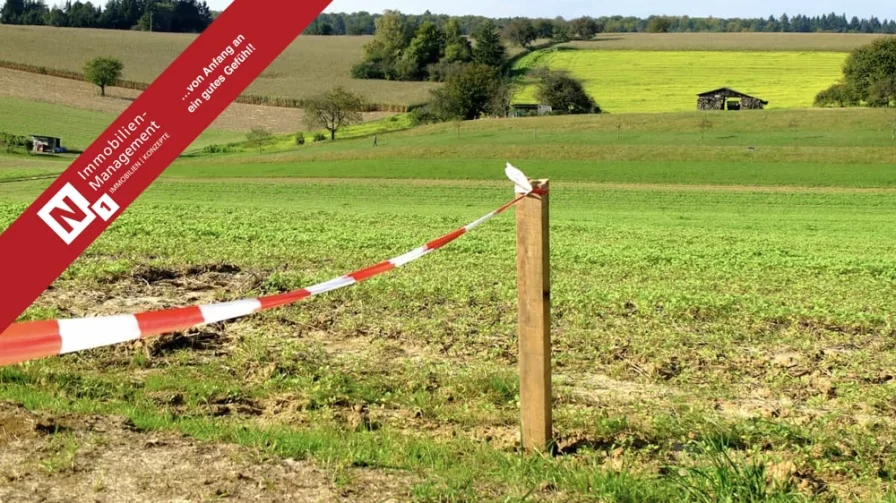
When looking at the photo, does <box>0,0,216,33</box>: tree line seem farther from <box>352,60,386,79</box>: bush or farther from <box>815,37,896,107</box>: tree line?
<box>815,37,896,107</box>: tree line

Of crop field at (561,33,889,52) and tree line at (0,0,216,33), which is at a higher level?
tree line at (0,0,216,33)

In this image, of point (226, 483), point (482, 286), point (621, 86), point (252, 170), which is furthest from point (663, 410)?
point (621, 86)

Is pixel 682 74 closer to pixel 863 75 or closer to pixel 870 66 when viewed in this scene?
pixel 863 75

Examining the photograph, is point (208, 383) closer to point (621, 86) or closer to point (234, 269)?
point (234, 269)

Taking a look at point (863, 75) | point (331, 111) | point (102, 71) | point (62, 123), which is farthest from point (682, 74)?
point (62, 123)

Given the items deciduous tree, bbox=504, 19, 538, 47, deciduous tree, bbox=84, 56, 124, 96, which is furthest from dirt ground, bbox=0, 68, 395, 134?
deciduous tree, bbox=504, 19, 538, 47

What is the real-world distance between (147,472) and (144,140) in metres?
2.24

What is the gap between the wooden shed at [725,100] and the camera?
322 ft

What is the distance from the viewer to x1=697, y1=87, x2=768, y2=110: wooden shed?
98125 mm

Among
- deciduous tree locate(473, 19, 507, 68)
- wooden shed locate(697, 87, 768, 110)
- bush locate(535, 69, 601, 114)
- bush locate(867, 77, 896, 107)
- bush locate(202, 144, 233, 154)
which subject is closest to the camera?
bush locate(202, 144, 233, 154)

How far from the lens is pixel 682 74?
116 metres

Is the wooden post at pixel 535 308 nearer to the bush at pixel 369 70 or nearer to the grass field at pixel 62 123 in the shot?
the grass field at pixel 62 123

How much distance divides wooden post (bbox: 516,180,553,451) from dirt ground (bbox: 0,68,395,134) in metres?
87.7

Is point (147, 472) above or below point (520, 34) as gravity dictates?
below
